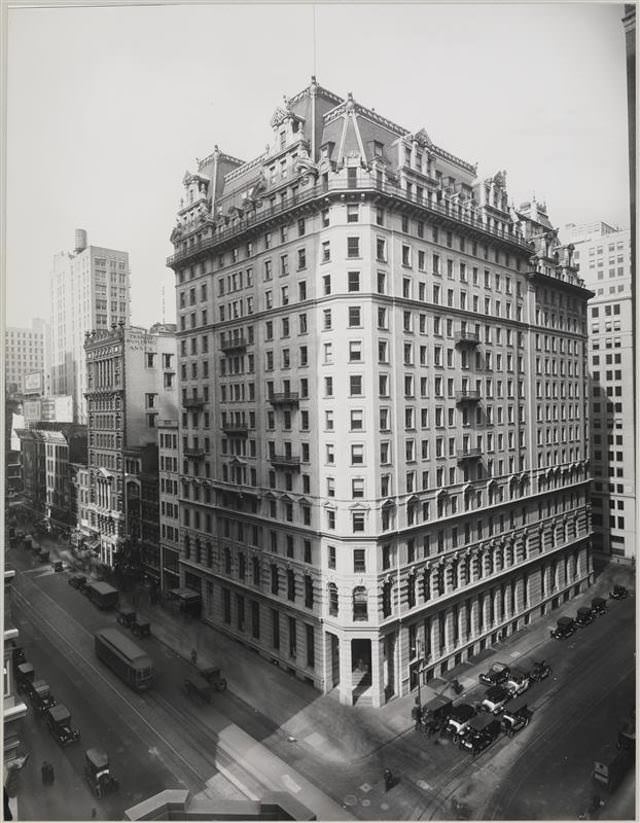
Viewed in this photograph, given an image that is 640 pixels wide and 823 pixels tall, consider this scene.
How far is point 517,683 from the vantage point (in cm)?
2773

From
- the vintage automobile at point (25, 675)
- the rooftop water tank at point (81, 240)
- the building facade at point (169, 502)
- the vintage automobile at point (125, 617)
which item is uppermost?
the rooftop water tank at point (81, 240)

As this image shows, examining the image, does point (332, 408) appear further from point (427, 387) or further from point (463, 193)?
point (463, 193)

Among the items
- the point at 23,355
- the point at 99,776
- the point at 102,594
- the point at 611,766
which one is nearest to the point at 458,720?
the point at 611,766

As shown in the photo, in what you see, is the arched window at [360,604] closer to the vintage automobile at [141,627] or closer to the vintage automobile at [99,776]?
the vintage automobile at [141,627]

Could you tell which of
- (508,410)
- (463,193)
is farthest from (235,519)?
(463,193)

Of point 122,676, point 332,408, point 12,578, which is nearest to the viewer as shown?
point 12,578

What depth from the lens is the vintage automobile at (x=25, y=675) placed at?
2186 cm

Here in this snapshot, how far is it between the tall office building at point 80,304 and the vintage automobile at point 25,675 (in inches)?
418

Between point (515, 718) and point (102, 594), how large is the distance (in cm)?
1973

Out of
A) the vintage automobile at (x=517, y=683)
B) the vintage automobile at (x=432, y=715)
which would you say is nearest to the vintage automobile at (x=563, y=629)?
the vintage automobile at (x=517, y=683)

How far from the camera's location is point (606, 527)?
37.9 meters

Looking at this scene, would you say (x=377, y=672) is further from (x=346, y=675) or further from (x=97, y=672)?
A: (x=97, y=672)

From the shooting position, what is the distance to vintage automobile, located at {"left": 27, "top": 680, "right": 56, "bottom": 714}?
2158cm

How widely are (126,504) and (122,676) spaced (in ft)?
26.0
